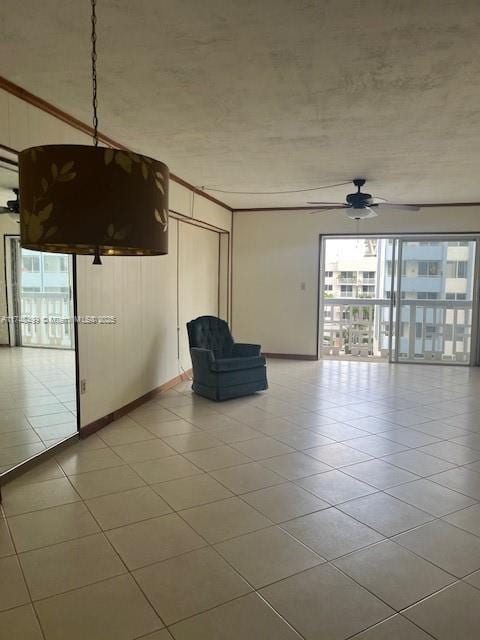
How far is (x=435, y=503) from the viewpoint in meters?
2.78

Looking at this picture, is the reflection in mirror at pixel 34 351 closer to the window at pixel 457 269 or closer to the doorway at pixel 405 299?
the doorway at pixel 405 299

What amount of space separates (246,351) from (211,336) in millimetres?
476

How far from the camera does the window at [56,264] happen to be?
364 cm

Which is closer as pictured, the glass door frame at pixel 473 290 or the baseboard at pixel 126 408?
the baseboard at pixel 126 408

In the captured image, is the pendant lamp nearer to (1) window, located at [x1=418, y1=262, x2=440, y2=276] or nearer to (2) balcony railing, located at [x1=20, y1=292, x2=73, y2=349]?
(2) balcony railing, located at [x1=20, y1=292, x2=73, y2=349]

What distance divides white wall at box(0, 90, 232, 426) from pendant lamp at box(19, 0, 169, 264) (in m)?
1.92

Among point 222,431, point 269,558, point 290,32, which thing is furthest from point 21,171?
point 222,431

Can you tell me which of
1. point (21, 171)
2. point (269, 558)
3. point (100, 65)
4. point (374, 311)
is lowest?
point (269, 558)

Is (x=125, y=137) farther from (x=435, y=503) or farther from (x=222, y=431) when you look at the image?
(x=435, y=503)

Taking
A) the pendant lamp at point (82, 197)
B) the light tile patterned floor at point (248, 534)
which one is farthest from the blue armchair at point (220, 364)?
the pendant lamp at point (82, 197)

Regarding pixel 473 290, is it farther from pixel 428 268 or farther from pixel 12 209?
pixel 12 209

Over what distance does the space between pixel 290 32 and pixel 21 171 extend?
1613mm

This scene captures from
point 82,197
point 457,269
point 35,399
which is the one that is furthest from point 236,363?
point 457,269

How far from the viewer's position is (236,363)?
511 centimetres
